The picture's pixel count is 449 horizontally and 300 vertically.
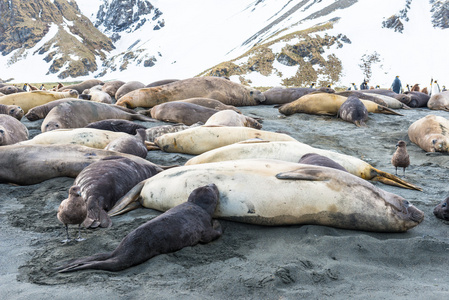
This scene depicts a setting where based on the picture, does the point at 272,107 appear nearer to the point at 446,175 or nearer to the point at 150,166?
the point at 446,175

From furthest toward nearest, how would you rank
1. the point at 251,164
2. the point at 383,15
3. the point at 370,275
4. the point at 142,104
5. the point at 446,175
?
the point at 383,15, the point at 142,104, the point at 446,175, the point at 251,164, the point at 370,275

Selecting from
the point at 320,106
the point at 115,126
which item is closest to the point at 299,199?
the point at 115,126

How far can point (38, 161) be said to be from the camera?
209 inches

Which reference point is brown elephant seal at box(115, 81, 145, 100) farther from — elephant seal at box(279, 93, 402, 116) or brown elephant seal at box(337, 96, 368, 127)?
brown elephant seal at box(337, 96, 368, 127)

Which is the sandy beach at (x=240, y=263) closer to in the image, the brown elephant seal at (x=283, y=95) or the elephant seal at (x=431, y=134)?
the elephant seal at (x=431, y=134)

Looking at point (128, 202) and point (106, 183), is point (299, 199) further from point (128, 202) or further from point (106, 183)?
point (106, 183)

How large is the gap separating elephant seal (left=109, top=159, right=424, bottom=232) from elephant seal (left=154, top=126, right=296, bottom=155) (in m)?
2.68

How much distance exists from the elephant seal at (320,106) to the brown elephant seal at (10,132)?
22.7 ft

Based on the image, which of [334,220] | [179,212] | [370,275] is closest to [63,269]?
[179,212]

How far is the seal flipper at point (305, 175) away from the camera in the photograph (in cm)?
384

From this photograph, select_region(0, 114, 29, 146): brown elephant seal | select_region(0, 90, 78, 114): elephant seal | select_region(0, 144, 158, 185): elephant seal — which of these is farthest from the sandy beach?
select_region(0, 90, 78, 114): elephant seal

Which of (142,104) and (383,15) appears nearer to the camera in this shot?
(142,104)

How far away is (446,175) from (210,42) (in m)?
149

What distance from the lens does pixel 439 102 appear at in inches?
538
